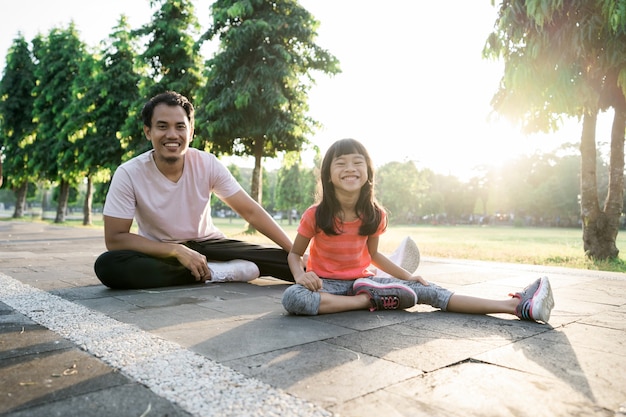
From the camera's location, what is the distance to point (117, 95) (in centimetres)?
2006

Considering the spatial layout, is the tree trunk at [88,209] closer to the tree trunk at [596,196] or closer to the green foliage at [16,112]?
the green foliage at [16,112]

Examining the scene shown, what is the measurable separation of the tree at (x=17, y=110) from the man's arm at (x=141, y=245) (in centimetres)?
2736

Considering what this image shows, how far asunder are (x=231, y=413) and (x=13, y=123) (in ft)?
106

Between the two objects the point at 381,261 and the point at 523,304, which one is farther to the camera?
the point at 381,261

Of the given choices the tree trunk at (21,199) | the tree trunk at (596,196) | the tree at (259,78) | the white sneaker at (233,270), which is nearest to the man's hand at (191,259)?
the white sneaker at (233,270)

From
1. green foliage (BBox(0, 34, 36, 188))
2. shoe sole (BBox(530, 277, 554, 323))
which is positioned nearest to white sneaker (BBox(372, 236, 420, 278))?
shoe sole (BBox(530, 277, 554, 323))

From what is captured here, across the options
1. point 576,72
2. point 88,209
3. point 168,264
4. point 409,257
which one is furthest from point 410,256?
point 88,209

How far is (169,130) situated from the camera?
3947 millimetres

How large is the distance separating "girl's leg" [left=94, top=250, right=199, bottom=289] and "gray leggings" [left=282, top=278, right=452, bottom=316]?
1519mm

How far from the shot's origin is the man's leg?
445cm

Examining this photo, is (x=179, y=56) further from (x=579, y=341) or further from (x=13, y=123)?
(x=579, y=341)

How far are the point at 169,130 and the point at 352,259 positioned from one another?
1.87m

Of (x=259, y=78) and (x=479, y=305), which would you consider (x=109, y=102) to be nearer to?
(x=259, y=78)

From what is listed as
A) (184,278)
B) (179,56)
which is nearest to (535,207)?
(179,56)
